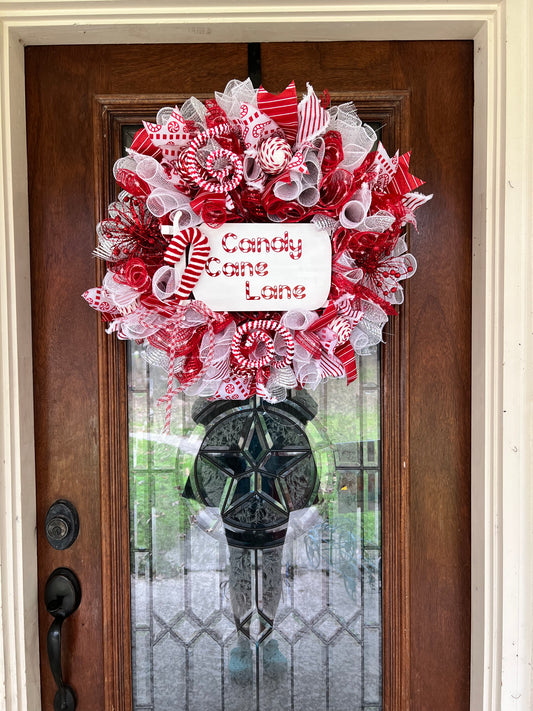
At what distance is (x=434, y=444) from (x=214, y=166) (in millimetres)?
701

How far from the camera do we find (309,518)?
41.7 inches

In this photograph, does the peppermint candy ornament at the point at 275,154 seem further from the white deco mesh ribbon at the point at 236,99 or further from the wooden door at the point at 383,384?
the wooden door at the point at 383,384

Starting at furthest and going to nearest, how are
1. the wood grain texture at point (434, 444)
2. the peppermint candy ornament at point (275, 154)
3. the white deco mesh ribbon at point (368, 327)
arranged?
the wood grain texture at point (434, 444) → the white deco mesh ribbon at point (368, 327) → the peppermint candy ornament at point (275, 154)

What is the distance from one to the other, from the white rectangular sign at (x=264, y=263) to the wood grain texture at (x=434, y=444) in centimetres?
28

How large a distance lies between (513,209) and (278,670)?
1.04 meters

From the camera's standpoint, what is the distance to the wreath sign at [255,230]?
85cm

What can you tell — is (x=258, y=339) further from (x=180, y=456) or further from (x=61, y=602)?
(x=61, y=602)

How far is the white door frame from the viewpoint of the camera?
0.95 meters

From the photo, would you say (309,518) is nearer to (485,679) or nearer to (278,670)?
(278,670)

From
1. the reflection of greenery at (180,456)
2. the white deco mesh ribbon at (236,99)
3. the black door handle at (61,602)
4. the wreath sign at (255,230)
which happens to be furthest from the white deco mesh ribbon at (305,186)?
the black door handle at (61,602)

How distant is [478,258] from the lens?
3.32 ft

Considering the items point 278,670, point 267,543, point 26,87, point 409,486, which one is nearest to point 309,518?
point 267,543

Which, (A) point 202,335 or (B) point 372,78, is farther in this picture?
(B) point 372,78

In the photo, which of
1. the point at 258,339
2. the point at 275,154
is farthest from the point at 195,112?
the point at 258,339
